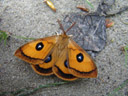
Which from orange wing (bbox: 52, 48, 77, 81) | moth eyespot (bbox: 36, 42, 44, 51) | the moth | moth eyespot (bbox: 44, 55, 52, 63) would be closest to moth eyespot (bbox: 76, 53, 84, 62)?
the moth

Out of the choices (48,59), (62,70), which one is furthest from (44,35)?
(62,70)

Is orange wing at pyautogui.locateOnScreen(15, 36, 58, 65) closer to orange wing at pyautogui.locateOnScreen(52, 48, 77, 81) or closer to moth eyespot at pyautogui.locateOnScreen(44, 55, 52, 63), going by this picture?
moth eyespot at pyautogui.locateOnScreen(44, 55, 52, 63)

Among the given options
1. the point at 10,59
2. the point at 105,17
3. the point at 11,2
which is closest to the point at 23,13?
the point at 11,2

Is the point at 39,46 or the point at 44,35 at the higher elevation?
the point at 44,35

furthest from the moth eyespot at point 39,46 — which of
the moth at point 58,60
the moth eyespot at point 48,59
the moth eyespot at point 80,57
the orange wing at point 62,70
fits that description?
the moth eyespot at point 80,57

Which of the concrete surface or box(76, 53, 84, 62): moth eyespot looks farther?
the concrete surface

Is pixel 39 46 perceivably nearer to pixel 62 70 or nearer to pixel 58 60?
pixel 58 60

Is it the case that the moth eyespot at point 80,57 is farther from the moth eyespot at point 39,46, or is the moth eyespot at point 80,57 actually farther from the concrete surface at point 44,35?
the moth eyespot at point 39,46

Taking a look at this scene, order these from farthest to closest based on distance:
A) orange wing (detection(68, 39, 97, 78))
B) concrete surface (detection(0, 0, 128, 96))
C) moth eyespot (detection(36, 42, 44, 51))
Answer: concrete surface (detection(0, 0, 128, 96)) → moth eyespot (detection(36, 42, 44, 51)) → orange wing (detection(68, 39, 97, 78))
